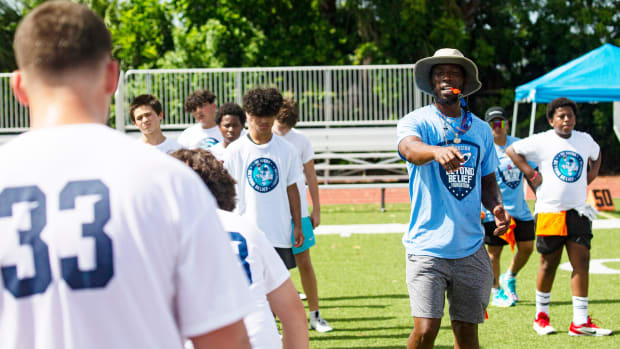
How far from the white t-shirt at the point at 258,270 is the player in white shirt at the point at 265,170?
3.15 meters

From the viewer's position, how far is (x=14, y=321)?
→ 5.14 feet

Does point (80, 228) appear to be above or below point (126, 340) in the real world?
above

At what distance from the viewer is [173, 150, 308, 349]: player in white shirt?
256cm

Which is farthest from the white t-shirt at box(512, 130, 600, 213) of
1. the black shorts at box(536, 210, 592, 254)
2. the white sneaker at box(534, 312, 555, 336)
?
the white sneaker at box(534, 312, 555, 336)

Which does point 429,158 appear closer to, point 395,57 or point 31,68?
point 31,68

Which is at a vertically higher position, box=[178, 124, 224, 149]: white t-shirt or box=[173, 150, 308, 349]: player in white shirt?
box=[178, 124, 224, 149]: white t-shirt

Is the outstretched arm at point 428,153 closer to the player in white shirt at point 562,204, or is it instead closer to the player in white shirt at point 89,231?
the player in white shirt at point 89,231

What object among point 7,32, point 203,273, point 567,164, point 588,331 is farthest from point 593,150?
point 7,32

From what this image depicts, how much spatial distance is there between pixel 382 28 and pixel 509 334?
18308 mm

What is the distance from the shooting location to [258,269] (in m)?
2.60

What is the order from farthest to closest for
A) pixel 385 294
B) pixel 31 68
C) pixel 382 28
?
pixel 382 28
pixel 385 294
pixel 31 68

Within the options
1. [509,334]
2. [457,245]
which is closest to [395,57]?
[509,334]

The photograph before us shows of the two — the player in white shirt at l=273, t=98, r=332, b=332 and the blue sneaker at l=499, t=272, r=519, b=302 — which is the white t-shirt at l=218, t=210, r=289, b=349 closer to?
the player in white shirt at l=273, t=98, r=332, b=332

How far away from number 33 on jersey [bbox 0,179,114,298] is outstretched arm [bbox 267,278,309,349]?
49.2 inches
